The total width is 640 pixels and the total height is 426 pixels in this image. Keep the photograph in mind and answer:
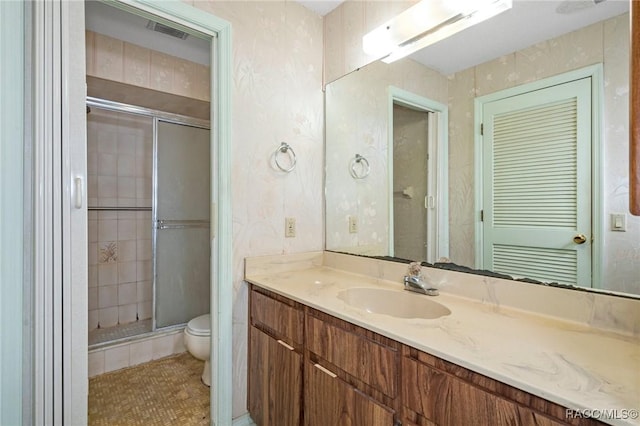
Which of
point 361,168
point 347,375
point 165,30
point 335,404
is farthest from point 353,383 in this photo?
point 165,30

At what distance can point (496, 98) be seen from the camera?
122cm

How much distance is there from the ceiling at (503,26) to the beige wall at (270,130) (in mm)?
297

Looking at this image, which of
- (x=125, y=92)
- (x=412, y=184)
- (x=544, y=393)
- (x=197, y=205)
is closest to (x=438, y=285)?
(x=412, y=184)

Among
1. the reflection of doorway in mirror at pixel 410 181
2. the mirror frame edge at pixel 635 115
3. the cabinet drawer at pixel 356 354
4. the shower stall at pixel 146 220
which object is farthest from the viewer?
the shower stall at pixel 146 220

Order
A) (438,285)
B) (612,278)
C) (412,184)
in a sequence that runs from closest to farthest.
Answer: (612,278)
(438,285)
(412,184)

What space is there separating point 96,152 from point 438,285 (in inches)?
116

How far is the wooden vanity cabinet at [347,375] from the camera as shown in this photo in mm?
909

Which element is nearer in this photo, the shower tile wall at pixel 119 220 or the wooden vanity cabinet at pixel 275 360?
the wooden vanity cabinet at pixel 275 360

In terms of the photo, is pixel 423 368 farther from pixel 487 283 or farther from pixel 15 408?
pixel 15 408

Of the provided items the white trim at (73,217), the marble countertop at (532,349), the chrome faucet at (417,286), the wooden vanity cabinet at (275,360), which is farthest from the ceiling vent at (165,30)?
the chrome faucet at (417,286)

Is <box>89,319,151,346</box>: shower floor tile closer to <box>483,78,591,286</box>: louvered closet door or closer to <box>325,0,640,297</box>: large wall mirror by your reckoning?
<box>325,0,640,297</box>: large wall mirror

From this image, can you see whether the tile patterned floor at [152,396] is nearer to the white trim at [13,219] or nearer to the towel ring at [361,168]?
the white trim at [13,219]

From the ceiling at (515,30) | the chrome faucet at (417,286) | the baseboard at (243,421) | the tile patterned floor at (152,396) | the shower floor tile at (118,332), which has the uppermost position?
the ceiling at (515,30)

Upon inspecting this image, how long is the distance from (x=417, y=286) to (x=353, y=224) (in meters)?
0.65
